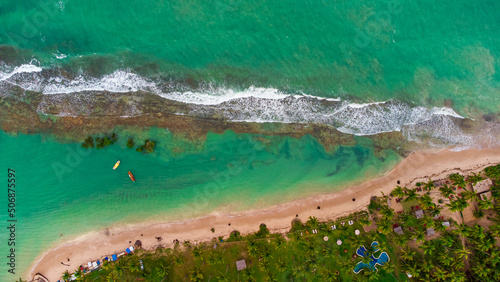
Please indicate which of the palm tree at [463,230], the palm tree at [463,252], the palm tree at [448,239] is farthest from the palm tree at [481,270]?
the palm tree at [463,230]

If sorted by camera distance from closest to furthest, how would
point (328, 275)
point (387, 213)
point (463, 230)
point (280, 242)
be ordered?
point (463, 230)
point (387, 213)
point (328, 275)
point (280, 242)

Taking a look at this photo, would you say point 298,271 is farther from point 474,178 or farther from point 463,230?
point 474,178

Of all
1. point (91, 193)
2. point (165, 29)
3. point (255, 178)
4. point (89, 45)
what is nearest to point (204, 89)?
point (165, 29)

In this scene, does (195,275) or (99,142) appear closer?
(195,275)

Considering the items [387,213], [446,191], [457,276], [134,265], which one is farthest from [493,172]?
[134,265]

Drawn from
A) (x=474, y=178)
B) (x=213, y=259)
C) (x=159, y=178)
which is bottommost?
(x=213, y=259)

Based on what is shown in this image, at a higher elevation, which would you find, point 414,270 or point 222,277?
point 222,277

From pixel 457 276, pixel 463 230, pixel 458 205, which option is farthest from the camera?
pixel 463 230
